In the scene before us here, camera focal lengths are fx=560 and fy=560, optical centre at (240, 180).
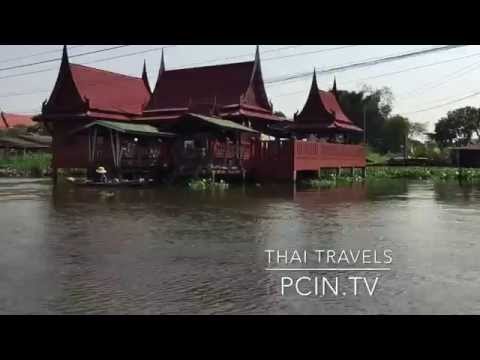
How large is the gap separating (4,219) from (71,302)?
17.1ft

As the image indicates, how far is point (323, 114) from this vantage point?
64.5 ft

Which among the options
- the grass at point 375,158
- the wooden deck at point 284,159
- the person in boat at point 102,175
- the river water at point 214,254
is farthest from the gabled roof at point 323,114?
the river water at point 214,254

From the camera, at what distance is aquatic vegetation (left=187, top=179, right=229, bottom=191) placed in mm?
15719

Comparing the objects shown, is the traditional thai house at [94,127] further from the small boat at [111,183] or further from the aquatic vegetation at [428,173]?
the aquatic vegetation at [428,173]

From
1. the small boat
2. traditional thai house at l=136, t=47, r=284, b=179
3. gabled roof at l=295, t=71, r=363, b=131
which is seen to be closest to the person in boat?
the small boat

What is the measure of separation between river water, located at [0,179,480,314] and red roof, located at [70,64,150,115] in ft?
30.6

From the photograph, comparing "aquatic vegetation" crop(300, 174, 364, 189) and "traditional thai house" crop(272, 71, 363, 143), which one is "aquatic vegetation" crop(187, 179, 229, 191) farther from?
"traditional thai house" crop(272, 71, 363, 143)

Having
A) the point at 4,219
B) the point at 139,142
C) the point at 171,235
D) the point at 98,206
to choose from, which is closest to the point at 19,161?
the point at 139,142

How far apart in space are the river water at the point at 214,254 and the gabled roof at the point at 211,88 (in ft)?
31.5

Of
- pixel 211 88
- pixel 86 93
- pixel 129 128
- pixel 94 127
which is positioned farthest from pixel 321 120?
pixel 86 93

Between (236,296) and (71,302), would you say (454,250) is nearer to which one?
(236,296)

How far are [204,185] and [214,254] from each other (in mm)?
10890

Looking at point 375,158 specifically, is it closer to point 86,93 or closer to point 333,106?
point 333,106

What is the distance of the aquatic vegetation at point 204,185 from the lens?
15719mm
